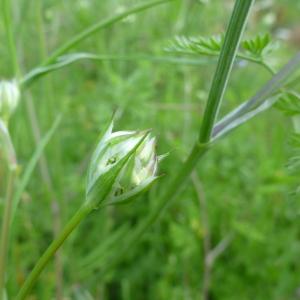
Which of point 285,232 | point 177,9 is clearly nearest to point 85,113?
point 177,9

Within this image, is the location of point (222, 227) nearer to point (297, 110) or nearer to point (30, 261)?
point (30, 261)

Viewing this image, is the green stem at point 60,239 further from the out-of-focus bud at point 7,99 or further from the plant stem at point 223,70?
the out-of-focus bud at point 7,99

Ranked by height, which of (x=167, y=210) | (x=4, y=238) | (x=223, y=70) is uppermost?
(x=223, y=70)

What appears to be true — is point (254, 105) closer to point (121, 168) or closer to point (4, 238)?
point (121, 168)

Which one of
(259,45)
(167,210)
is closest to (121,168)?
(259,45)

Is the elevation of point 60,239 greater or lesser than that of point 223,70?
lesser

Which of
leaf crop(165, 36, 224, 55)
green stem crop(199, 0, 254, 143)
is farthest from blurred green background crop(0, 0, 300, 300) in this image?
green stem crop(199, 0, 254, 143)

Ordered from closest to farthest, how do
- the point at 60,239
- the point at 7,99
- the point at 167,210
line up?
the point at 60,239 → the point at 7,99 → the point at 167,210
